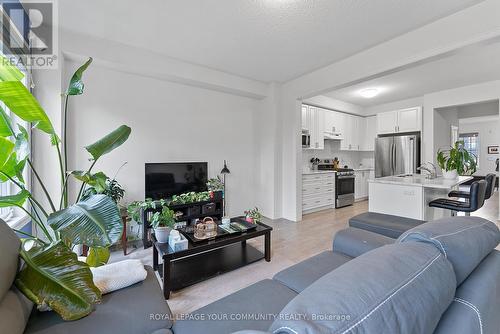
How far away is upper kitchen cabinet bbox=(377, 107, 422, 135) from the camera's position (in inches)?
200

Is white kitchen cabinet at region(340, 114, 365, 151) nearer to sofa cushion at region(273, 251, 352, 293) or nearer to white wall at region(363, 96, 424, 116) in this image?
white wall at region(363, 96, 424, 116)

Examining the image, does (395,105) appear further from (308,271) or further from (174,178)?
(308,271)

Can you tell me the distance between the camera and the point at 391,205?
9.97 feet

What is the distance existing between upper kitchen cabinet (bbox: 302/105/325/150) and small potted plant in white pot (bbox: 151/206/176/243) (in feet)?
11.8

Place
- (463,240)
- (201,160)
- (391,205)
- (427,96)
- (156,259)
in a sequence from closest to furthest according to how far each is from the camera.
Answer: (463,240) < (156,259) < (391,205) < (201,160) < (427,96)

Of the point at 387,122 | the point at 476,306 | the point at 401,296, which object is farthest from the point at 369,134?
the point at 401,296

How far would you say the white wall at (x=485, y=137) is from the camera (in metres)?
8.31

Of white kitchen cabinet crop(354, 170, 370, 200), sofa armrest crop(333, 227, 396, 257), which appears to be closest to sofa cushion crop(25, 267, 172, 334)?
sofa armrest crop(333, 227, 396, 257)

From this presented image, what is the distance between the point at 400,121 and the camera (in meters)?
5.29

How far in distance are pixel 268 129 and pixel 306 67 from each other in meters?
1.29

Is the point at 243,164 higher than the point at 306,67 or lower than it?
lower

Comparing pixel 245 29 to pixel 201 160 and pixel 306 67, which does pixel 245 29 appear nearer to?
pixel 306 67

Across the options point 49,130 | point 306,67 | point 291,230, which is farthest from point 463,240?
point 306,67

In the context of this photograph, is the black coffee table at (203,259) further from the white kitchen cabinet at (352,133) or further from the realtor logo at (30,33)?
the white kitchen cabinet at (352,133)
